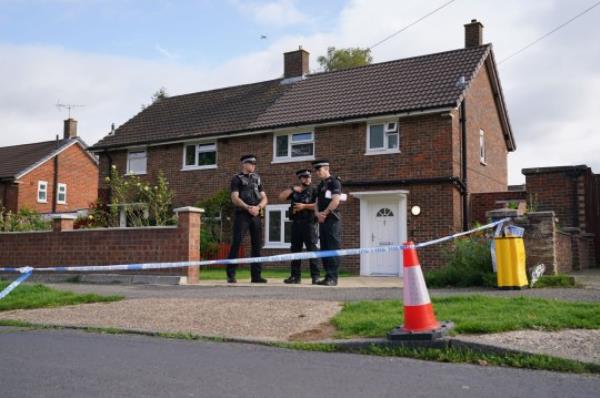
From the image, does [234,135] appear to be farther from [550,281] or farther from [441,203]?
[550,281]

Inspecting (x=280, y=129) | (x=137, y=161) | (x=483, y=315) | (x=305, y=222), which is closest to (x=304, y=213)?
(x=305, y=222)

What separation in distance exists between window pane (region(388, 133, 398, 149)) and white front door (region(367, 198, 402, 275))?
59.3 inches

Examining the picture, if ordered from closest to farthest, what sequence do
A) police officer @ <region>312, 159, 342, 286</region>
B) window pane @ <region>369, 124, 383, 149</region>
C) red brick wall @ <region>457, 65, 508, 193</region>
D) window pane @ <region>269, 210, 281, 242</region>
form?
police officer @ <region>312, 159, 342, 286</region> → window pane @ <region>369, 124, 383, 149</region> → red brick wall @ <region>457, 65, 508, 193</region> → window pane @ <region>269, 210, 281, 242</region>

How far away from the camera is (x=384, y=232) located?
16.9 metres

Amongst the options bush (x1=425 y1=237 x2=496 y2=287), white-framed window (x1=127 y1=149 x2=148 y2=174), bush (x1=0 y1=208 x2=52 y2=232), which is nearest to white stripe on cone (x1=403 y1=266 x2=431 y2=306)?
bush (x1=425 y1=237 x2=496 y2=287)

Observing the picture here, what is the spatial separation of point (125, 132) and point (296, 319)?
18.8m

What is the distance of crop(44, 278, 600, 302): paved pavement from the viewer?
8.29 metres

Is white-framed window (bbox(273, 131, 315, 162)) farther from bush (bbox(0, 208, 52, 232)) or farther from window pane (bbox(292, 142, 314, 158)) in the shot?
bush (bbox(0, 208, 52, 232))

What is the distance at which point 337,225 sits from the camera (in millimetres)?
10008

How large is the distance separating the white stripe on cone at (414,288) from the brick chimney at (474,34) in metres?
16.8

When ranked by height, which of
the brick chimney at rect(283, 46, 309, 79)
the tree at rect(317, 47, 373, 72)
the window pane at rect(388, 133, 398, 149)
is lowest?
the window pane at rect(388, 133, 398, 149)

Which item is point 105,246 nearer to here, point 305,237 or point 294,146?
point 305,237

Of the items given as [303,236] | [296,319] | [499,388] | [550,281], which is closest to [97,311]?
[296,319]

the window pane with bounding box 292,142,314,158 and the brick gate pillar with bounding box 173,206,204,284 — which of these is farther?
the window pane with bounding box 292,142,314,158
